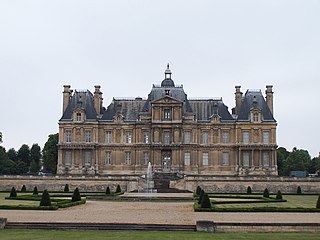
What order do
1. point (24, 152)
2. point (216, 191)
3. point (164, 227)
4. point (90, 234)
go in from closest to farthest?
point (90, 234) → point (164, 227) → point (216, 191) → point (24, 152)

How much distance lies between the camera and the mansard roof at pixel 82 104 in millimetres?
54031

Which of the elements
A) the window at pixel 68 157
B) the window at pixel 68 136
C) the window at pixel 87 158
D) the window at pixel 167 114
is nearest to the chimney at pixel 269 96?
the window at pixel 167 114

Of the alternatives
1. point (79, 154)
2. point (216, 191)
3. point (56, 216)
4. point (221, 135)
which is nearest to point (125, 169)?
point (79, 154)

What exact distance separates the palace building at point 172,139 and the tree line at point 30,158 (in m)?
11.7

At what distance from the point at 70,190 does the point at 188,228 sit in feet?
90.1

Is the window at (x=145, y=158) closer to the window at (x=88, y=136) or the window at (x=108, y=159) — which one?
the window at (x=108, y=159)

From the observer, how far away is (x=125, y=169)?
53.8 meters

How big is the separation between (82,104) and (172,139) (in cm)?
984

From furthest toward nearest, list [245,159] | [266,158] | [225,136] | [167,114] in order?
1. [225,136]
2. [167,114]
3. [245,159]
4. [266,158]

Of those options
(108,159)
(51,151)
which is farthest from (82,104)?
(51,151)

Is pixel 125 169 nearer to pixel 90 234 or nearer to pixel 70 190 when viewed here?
pixel 70 190

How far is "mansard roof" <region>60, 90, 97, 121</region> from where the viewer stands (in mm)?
54031

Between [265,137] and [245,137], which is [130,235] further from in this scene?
[265,137]

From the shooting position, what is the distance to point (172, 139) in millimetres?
52969
